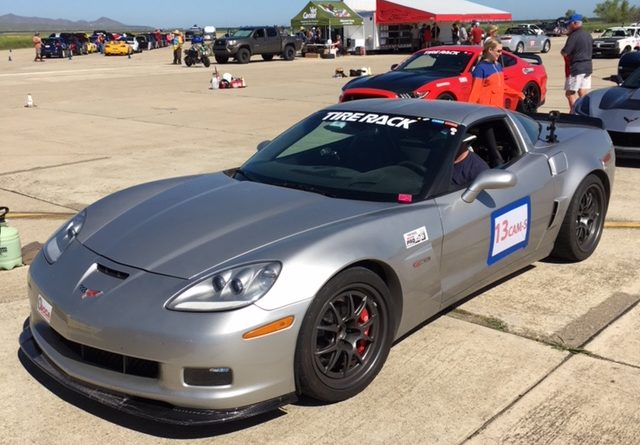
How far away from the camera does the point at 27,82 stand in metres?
23.8

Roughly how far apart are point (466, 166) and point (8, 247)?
335cm

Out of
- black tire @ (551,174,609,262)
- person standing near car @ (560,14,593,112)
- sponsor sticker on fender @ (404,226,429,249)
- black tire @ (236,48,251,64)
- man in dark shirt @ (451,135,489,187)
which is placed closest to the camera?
sponsor sticker on fender @ (404,226,429,249)

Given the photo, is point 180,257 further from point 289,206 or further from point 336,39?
point 336,39

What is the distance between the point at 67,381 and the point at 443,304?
201 cm

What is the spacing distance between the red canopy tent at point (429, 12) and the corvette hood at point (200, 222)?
36.7 metres

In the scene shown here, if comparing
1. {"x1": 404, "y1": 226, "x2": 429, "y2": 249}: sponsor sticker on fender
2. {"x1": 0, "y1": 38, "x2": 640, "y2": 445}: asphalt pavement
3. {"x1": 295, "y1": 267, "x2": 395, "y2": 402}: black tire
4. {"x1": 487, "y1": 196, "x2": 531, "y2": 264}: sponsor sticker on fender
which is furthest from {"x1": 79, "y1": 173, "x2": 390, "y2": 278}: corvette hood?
{"x1": 487, "y1": 196, "x2": 531, "y2": 264}: sponsor sticker on fender

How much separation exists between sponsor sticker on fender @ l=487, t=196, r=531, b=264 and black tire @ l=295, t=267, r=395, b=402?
103 centimetres

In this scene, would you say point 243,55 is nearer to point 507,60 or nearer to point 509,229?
point 507,60

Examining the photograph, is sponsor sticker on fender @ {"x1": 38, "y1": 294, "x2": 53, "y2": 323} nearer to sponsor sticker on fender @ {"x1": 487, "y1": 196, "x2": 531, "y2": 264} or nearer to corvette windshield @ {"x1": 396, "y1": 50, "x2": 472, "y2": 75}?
sponsor sticker on fender @ {"x1": 487, "y1": 196, "x2": 531, "y2": 264}

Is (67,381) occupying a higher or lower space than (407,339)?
higher

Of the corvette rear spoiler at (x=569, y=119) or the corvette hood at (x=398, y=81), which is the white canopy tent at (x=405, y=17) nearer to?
the corvette hood at (x=398, y=81)

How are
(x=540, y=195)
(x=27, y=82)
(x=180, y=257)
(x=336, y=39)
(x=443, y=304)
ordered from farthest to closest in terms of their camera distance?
1. (x=336, y=39)
2. (x=27, y=82)
3. (x=540, y=195)
4. (x=443, y=304)
5. (x=180, y=257)

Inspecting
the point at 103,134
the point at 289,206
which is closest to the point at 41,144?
the point at 103,134

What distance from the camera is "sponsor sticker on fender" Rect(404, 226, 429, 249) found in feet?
11.8
